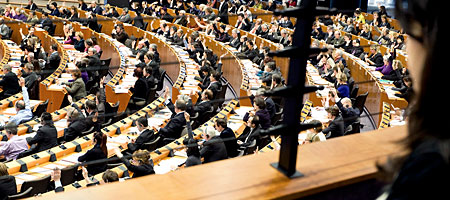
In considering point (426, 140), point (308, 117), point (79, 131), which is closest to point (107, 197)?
point (426, 140)

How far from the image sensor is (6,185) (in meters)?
4.96

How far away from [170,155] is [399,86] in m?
4.78

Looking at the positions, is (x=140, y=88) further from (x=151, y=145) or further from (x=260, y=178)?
(x=260, y=178)

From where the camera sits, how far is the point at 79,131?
718cm

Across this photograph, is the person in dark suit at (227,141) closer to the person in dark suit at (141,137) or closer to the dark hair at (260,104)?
the person in dark suit at (141,137)

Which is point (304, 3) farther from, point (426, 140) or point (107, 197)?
point (426, 140)

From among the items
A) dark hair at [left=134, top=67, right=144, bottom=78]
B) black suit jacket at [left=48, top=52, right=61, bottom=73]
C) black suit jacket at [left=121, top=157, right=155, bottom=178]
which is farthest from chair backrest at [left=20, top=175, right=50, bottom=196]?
→ black suit jacket at [left=48, top=52, right=61, bottom=73]

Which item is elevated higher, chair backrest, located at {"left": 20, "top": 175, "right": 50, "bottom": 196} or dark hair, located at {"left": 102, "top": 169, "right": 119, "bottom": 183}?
dark hair, located at {"left": 102, "top": 169, "right": 119, "bottom": 183}

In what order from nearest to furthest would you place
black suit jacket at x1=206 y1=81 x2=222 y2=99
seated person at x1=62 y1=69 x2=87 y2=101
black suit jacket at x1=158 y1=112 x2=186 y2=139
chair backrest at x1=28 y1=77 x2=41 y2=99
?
black suit jacket at x1=158 y1=112 x2=186 y2=139
black suit jacket at x1=206 y1=81 x2=222 y2=99
seated person at x1=62 y1=69 x2=87 y2=101
chair backrest at x1=28 y1=77 x2=41 y2=99

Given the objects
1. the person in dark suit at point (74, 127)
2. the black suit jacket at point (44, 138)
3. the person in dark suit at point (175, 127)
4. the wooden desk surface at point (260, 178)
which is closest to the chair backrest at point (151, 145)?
the person in dark suit at point (175, 127)

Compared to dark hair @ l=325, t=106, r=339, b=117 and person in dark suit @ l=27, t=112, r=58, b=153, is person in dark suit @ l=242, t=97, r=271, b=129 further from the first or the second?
person in dark suit @ l=27, t=112, r=58, b=153

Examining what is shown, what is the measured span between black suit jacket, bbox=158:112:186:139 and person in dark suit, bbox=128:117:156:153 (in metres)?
0.44

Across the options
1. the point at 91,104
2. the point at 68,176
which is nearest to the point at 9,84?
the point at 91,104

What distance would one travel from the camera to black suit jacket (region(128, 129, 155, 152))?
6.60 metres
